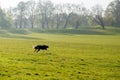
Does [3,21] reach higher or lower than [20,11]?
lower

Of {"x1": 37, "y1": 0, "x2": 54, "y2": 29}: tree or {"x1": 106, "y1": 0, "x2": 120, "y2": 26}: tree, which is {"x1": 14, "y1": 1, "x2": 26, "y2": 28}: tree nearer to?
{"x1": 37, "y1": 0, "x2": 54, "y2": 29}: tree

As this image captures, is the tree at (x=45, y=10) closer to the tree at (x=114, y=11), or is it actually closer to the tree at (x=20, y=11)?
the tree at (x=20, y=11)

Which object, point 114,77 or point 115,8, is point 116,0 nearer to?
point 115,8

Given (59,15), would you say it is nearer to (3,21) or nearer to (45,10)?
(45,10)

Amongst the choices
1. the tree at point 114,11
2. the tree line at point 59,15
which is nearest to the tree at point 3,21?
the tree line at point 59,15

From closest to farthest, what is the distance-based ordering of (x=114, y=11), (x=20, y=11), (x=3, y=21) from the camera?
(x=3, y=21)
(x=114, y=11)
(x=20, y=11)

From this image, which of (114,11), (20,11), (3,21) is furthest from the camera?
(20,11)

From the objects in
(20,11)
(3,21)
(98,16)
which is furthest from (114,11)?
(3,21)

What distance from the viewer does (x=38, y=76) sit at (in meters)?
17.5

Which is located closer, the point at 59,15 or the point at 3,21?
the point at 3,21

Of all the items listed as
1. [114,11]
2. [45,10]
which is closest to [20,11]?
[45,10]

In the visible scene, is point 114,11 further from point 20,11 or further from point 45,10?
point 20,11

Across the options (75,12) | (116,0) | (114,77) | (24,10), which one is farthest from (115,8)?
(114,77)

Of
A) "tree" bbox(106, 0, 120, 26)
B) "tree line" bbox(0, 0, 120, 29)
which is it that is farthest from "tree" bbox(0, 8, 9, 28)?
"tree" bbox(106, 0, 120, 26)
